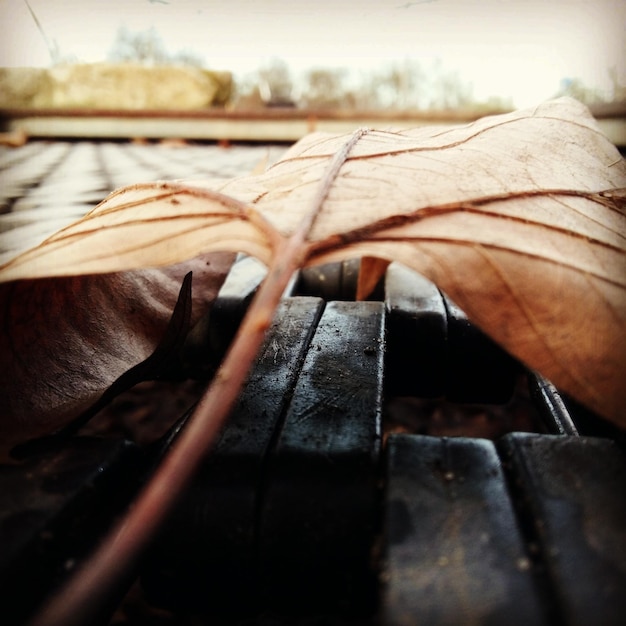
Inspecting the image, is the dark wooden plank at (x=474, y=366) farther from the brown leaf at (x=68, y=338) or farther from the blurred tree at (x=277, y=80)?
the blurred tree at (x=277, y=80)

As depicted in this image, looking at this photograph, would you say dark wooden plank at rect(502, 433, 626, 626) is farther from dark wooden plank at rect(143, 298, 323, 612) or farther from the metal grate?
dark wooden plank at rect(143, 298, 323, 612)

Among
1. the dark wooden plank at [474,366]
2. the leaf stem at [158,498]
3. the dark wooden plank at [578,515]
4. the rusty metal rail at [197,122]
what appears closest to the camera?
the leaf stem at [158,498]

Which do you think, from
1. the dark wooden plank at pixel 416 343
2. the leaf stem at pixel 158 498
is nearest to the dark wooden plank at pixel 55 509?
the leaf stem at pixel 158 498

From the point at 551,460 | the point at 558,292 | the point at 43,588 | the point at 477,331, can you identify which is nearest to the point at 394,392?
the point at 477,331

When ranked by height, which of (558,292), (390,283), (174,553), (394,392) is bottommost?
(394,392)

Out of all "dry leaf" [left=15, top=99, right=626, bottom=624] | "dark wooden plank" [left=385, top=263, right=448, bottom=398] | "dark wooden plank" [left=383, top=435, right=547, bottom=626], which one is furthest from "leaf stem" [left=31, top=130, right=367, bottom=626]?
"dark wooden plank" [left=385, top=263, right=448, bottom=398]

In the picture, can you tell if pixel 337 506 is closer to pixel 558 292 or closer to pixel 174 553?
pixel 174 553
